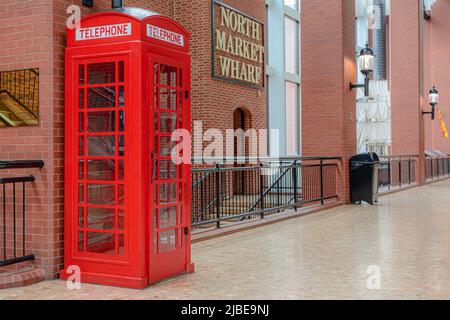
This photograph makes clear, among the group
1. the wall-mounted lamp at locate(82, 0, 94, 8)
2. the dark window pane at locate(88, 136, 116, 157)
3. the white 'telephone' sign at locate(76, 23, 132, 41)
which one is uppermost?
the wall-mounted lamp at locate(82, 0, 94, 8)

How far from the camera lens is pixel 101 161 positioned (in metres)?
4.98

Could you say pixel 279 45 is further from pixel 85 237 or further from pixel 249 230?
pixel 85 237

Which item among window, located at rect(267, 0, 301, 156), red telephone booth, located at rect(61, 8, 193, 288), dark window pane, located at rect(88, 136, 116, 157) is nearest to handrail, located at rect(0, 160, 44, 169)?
red telephone booth, located at rect(61, 8, 193, 288)

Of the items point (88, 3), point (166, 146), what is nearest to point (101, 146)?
point (166, 146)

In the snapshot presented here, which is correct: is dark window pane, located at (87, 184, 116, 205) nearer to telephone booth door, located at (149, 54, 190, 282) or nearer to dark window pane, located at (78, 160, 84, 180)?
dark window pane, located at (78, 160, 84, 180)

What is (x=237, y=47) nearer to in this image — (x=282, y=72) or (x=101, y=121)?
(x=282, y=72)

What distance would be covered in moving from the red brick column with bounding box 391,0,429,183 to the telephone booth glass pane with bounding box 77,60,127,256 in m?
16.1

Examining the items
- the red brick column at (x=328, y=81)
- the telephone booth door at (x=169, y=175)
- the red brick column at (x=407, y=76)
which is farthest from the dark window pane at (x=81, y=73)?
the red brick column at (x=407, y=76)

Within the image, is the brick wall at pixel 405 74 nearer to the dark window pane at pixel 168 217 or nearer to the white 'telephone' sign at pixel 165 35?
the white 'telephone' sign at pixel 165 35

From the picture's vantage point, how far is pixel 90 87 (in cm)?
486

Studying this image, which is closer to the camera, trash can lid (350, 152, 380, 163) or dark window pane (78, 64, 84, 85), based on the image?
dark window pane (78, 64, 84, 85)

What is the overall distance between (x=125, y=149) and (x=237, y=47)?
1020 centimetres

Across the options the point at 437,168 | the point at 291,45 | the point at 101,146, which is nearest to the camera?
the point at 101,146

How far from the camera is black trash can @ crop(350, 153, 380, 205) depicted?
473 inches
